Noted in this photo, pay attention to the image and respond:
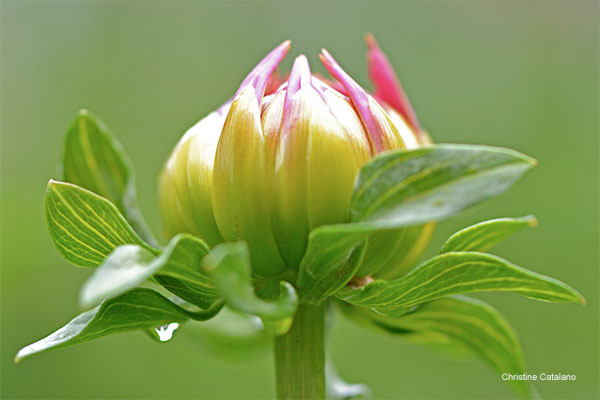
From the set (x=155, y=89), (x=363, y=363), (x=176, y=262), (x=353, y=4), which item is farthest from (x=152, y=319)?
(x=353, y=4)

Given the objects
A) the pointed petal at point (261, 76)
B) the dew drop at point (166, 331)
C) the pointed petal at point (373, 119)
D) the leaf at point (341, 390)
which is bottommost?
the leaf at point (341, 390)

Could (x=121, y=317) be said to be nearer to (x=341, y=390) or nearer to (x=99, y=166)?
(x=99, y=166)

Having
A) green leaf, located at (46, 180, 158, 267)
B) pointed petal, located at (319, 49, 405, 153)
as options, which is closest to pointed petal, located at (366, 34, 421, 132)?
pointed petal, located at (319, 49, 405, 153)

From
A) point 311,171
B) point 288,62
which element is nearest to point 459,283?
point 311,171

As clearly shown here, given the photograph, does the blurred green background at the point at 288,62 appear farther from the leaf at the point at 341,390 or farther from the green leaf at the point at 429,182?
the green leaf at the point at 429,182

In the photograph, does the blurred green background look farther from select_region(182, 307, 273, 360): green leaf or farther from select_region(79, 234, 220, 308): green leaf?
select_region(79, 234, 220, 308): green leaf

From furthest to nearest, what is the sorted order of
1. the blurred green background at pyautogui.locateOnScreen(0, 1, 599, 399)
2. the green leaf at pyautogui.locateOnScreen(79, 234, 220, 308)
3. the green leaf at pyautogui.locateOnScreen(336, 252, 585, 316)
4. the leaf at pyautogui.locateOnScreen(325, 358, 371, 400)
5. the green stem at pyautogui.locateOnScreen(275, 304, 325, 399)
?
1. the blurred green background at pyautogui.locateOnScreen(0, 1, 599, 399)
2. the leaf at pyautogui.locateOnScreen(325, 358, 371, 400)
3. the green stem at pyautogui.locateOnScreen(275, 304, 325, 399)
4. the green leaf at pyautogui.locateOnScreen(336, 252, 585, 316)
5. the green leaf at pyautogui.locateOnScreen(79, 234, 220, 308)

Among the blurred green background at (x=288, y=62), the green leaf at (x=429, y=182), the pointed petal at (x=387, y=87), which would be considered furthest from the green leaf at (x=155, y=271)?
the blurred green background at (x=288, y=62)
